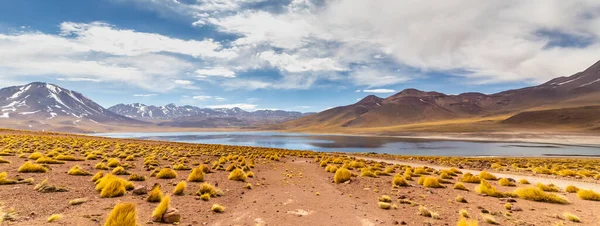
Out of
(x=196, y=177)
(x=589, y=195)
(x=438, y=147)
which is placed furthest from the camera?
(x=438, y=147)

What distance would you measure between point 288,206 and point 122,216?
17.7ft

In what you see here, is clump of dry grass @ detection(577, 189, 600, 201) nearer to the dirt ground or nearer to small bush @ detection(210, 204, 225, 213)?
the dirt ground

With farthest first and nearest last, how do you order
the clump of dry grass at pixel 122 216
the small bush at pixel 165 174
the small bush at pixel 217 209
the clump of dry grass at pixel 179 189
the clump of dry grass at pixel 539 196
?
the small bush at pixel 165 174
the clump of dry grass at pixel 179 189
the clump of dry grass at pixel 539 196
the small bush at pixel 217 209
the clump of dry grass at pixel 122 216

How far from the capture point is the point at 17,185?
9.89 m

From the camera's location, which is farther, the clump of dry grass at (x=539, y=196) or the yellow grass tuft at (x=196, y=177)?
the yellow grass tuft at (x=196, y=177)

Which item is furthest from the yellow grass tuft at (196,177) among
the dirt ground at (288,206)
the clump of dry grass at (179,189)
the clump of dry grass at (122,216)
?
the clump of dry grass at (122,216)

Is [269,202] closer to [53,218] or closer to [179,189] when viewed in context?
[179,189]

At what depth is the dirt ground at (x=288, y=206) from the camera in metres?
7.79

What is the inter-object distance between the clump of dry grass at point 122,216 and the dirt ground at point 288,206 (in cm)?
118

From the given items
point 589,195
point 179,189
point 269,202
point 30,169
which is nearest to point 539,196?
point 589,195

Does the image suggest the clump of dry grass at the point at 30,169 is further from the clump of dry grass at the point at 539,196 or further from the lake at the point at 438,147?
the lake at the point at 438,147

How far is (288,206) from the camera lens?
9984mm

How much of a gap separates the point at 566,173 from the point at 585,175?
1.34 meters

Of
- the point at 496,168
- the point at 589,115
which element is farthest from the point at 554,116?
the point at 496,168
